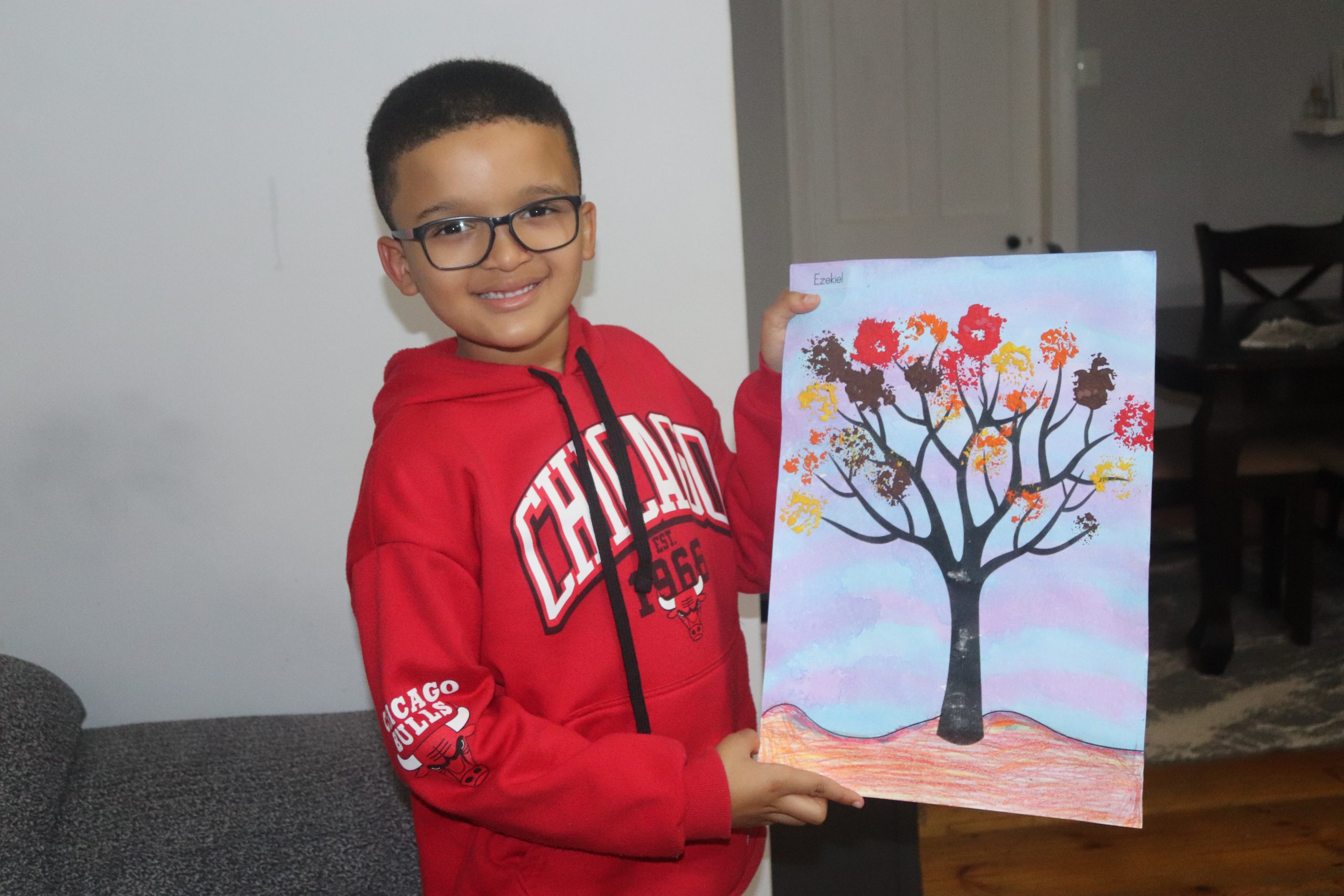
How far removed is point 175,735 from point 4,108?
75cm

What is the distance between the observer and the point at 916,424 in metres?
0.82

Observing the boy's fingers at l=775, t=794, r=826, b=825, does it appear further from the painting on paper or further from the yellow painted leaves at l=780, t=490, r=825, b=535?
the yellow painted leaves at l=780, t=490, r=825, b=535

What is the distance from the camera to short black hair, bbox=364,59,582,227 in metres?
0.80

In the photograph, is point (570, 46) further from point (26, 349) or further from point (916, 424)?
point (26, 349)

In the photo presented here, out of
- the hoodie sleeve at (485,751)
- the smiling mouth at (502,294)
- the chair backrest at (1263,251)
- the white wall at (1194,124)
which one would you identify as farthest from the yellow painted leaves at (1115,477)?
the white wall at (1194,124)

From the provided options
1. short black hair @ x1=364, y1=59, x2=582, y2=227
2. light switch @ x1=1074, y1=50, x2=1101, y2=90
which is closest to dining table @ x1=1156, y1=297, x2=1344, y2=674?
light switch @ x1=1074, y1=50, x2=1101, y2=90

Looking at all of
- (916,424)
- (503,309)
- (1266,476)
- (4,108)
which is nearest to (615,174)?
(503,309)

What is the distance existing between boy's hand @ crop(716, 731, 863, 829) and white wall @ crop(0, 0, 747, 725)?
553mm

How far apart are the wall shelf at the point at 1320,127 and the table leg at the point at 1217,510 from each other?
200cm

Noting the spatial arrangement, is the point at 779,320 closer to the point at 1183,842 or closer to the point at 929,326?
the point at 929,326

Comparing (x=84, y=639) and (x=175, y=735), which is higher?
(x=84, y=639)

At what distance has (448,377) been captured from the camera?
33.6 inches

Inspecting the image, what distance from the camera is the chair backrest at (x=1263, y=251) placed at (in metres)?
3.04

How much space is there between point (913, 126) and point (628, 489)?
322cm
